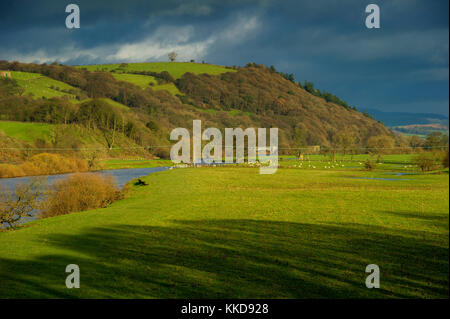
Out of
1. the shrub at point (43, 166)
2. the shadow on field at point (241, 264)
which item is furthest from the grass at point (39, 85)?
the shadow on field at point (241, 264)

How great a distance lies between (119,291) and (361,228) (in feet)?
31.1

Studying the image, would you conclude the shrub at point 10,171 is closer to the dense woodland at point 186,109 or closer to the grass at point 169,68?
the dense woodland at point 186,109

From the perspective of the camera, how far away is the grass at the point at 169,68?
17262 cm

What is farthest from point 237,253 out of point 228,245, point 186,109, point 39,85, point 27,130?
point 186,109

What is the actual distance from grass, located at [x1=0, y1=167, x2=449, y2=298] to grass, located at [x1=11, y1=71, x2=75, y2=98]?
105913 mm

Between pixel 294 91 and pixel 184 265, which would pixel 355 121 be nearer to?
pixel 294 91

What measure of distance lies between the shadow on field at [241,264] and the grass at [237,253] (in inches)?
1.0

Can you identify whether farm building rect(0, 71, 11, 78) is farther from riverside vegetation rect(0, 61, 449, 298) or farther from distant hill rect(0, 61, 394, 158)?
riverside vegetation rect(0, 61, 449, 298)

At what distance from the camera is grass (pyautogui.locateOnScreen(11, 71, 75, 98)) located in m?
113

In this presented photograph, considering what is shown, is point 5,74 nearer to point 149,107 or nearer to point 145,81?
point 149,107

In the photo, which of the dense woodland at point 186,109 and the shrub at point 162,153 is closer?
the dense woodland at point 186,109

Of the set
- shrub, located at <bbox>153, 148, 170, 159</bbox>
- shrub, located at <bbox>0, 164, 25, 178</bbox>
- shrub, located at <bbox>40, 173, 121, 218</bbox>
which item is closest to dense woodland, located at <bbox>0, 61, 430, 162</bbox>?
shrub, located at <bbox>153, 148, 170, 159</bbox>

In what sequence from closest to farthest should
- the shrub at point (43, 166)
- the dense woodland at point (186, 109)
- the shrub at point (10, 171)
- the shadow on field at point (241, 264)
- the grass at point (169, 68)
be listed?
1. the shadow on field at point (241, 264)
2. the shrub at point (10, 171)
3. the shrub at point (43, 166)
4. the dense woodland at point (186, 109)
5. the grass at point (169, 68)
